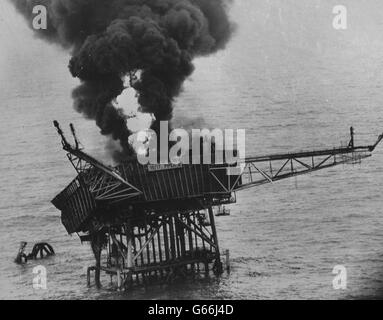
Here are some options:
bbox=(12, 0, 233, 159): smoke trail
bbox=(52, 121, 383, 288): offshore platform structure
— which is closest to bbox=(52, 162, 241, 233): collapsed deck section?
bbox=(52, 121, 383, 288): offshore platform structure

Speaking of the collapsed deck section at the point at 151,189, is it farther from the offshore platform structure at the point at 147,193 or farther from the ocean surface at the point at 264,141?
the ocean surface at the point at 264,141

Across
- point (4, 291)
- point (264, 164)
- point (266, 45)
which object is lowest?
point (4, 291)

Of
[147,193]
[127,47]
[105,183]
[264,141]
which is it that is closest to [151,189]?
[147,193]

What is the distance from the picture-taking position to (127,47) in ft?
169

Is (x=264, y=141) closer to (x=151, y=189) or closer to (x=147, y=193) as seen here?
(x=151, y=189)

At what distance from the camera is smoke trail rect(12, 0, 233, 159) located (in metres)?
52.0

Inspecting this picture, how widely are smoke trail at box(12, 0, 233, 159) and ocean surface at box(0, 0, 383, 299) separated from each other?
7000 millimetres

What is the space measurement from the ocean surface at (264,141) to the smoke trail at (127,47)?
700 cm

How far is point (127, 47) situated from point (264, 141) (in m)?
45.5

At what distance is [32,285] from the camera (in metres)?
59.5

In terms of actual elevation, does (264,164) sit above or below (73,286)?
above
